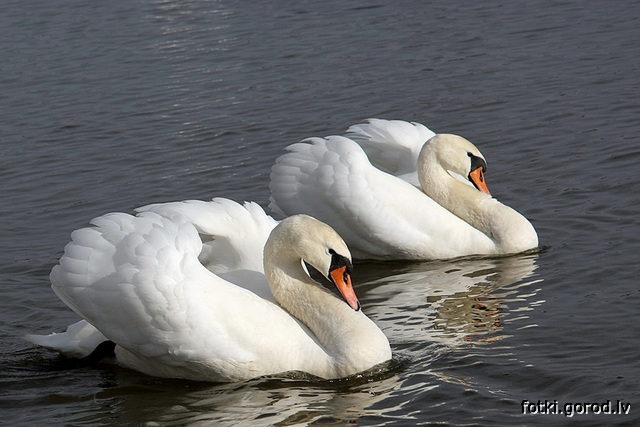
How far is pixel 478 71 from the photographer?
1388 centimetres

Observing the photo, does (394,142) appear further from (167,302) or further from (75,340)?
(167,302)

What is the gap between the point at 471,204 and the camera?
927 cm

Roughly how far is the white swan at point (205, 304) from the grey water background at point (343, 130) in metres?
0.17

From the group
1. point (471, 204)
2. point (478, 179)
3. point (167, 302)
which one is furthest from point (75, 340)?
point (478, 179)

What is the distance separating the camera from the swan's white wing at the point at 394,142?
9.65 meters

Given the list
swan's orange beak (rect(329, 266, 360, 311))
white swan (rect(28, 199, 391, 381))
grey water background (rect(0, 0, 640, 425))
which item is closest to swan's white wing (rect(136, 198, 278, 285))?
white swan (rect(28, 199, 391, 381))

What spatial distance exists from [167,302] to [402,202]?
3.16m

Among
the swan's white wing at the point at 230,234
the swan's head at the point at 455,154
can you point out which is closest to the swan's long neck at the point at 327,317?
the swan's white wing at the point at 230,234

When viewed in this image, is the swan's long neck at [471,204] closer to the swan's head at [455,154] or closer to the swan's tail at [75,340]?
the swan's head at [455,154]

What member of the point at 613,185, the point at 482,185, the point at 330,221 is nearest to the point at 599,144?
the point at 613,185

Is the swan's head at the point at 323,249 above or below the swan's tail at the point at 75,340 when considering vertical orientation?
above

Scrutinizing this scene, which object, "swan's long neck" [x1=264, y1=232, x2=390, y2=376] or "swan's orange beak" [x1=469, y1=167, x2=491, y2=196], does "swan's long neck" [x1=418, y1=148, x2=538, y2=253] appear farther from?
"swan's long neck" [x1=264, y1=232, x2=390, y2=376]

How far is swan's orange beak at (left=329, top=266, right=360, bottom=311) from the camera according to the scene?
21.4 feet

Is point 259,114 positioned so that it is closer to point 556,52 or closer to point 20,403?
point 556,52
